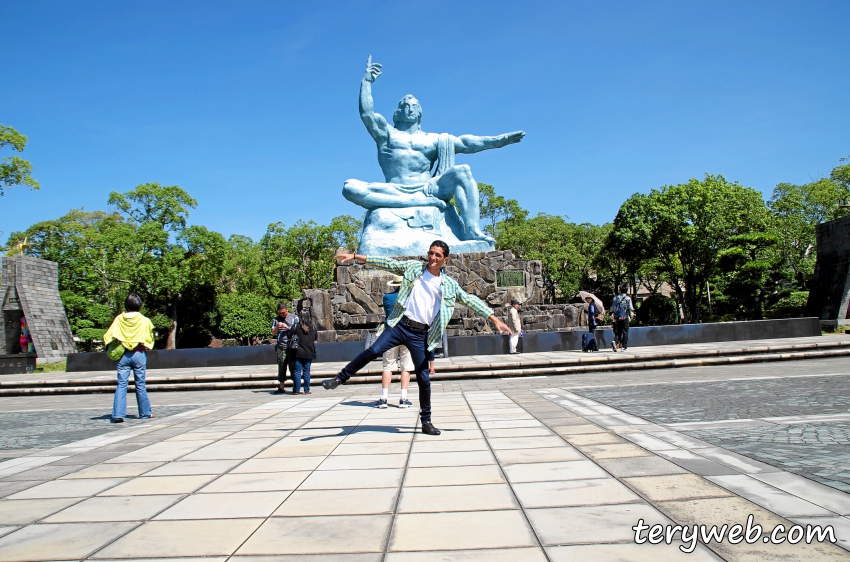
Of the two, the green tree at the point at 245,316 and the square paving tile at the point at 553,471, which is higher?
the green tree at the point at 245,316

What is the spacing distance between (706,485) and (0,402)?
38.2 ft

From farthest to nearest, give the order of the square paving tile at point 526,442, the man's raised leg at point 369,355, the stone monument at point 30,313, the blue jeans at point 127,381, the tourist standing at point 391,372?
the stone monument at point 30,313
the blue jeans at point 127,381
the tourist standing at point 391,372
the man's raised leg at point 369,355
the square paving tile at point 526,442

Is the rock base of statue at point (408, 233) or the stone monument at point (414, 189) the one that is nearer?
the rock base of statue at point (408, 233)

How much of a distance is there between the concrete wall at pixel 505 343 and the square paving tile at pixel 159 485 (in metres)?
10.4

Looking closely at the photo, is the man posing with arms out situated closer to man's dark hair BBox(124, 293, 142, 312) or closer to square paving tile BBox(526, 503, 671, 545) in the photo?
square paving tile BBox(526, 503, 671, 545)

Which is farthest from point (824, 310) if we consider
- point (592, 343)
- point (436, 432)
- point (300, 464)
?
point (300, 464)

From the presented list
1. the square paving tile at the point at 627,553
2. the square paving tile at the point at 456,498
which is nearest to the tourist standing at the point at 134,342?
the square paving tile at the point at 456,498

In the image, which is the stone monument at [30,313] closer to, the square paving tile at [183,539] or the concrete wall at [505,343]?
the concrete wall at [505,343]

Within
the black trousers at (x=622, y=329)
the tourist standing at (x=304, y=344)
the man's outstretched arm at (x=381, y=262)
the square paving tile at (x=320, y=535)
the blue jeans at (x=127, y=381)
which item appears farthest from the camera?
the black trousers at (x=622, y=329)

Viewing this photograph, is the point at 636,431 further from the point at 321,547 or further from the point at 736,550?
the point at 321,547

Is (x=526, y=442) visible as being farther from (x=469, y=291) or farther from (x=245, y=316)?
(x=245, y=316)

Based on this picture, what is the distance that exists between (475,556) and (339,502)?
0.96m

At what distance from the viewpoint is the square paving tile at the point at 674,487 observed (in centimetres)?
277

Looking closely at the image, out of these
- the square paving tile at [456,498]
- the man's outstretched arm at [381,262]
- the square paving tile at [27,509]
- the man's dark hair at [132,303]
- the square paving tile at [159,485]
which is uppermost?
the man's outstretched arm at [381,262]
